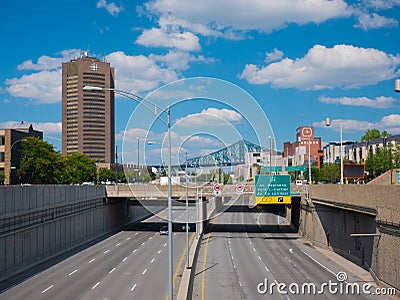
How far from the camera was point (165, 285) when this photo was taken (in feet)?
103

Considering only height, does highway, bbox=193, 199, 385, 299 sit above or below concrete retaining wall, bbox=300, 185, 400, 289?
below

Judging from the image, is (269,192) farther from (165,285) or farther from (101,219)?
(165,285)

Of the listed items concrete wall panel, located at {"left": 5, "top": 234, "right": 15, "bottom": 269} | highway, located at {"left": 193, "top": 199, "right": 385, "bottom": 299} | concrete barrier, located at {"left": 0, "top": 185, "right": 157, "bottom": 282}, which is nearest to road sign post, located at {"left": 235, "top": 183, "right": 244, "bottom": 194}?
highway, located at {"left": 193, "top": 199, "right": 385, "bottom": 299}

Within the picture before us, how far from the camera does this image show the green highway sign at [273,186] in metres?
55.6

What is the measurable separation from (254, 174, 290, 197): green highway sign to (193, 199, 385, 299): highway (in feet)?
19.3

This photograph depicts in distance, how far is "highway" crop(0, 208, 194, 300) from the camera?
2919 centimetres

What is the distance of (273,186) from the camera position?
185ft

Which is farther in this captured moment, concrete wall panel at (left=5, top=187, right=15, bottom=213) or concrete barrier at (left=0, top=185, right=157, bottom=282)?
concrete barrier at (left=0, top=185, right=157, bottom=282)

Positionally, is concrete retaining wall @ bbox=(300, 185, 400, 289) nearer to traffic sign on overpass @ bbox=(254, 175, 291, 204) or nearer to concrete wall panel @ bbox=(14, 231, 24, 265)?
traffic sign on overpass @ bbox=(254, 175, 291, 204)

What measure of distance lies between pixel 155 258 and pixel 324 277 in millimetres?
16023

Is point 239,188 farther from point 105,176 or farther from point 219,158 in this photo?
point 105,176

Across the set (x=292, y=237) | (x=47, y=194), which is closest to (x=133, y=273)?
(x=47, y=194)

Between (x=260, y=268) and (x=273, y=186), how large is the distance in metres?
17.6

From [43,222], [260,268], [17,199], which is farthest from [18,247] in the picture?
[260,268]
